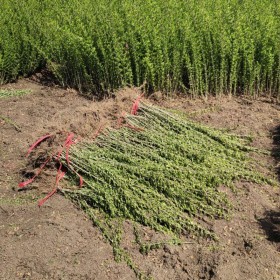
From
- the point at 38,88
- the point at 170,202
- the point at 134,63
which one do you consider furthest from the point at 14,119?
the point at 170,202

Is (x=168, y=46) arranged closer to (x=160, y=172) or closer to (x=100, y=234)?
(x=160, y=172)

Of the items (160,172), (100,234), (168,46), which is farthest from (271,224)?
(168,46)

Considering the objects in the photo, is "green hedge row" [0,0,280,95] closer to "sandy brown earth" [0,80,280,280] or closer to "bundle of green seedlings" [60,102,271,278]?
"sandy brown earth" [0,80,280,280]

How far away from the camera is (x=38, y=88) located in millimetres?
5879

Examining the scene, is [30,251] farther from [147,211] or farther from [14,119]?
[14,119]

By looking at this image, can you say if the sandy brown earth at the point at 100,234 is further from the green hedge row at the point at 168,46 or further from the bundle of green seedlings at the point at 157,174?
the green hedge row at the point at 168,46

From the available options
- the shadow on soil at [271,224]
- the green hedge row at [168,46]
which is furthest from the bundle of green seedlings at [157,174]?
the green hedge row at [168,46]

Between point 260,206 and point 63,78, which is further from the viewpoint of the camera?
point 63,78

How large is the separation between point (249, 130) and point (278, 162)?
0.52 metres

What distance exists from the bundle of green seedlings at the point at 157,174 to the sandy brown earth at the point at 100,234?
0.09 metres

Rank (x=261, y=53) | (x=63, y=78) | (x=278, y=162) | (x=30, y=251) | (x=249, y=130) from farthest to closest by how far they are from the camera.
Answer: (x=63, y=78), (x=261, y=53), (x=249, y=130), (x=278, y=162), (x=30, y=251)

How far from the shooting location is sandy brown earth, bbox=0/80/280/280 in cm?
308

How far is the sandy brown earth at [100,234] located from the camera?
308cm

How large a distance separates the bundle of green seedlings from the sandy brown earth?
9 centimetres
